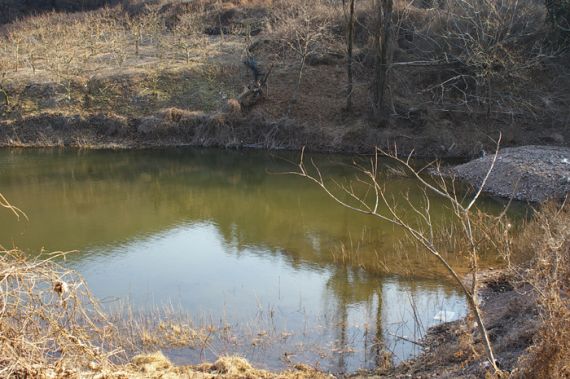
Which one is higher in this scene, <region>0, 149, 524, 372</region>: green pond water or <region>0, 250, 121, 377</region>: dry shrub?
<region>0, 250, 121, 377</region>: dry shrub

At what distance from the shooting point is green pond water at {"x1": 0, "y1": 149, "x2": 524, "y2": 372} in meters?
10.7

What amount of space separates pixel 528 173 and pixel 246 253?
11.3 metres

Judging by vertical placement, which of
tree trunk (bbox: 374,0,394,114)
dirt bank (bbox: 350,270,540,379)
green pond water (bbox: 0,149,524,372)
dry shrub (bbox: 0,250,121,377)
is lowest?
green pond water (bbox: 0,149,524,372)

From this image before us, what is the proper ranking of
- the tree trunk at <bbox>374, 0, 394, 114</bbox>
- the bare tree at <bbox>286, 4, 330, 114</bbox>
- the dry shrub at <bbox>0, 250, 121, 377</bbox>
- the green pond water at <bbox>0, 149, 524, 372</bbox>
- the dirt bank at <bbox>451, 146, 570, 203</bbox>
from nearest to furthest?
the dry shrub at <bbox>0, 250, 121, 377</bbox> → the green pond water at <bbox>0, 149, 524, 372</bbox> → the dirt bank at <bbox>451, 146, 570, 203</bbox> → the tree trunk at <bbox>374, 0, 394, 114</bbox> → the bare tree at <bbox>286, 4, 330, 114</bbox>

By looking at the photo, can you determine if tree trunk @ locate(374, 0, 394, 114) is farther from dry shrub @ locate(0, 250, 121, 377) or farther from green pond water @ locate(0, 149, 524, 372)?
dry shrub @ locate(0, 250, 121, 377)

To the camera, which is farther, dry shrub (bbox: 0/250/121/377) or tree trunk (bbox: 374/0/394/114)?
tree trunk (bbox: 374/0/394/114)

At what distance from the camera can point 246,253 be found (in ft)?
51.7

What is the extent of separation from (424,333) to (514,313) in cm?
169

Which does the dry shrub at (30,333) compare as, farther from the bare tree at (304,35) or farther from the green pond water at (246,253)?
the bare tree at (304,35)

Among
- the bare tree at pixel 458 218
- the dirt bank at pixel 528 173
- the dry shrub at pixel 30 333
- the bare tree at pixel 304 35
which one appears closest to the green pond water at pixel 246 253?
the bare tree at pixel 458 218

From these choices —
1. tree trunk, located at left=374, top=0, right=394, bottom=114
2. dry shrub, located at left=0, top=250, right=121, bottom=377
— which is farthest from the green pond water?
tree trunk, located at left=374, top=0, right=394, bottom=114

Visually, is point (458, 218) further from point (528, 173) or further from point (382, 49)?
point (382, 49)

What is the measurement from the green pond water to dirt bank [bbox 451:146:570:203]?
1410mm

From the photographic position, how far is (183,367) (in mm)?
8797
